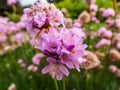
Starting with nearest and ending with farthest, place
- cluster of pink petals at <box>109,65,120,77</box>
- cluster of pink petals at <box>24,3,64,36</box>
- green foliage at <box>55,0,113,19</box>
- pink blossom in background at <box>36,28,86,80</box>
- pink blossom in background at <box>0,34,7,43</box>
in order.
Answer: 1. pink blossom in background at <box>36,28,86,80</box>
2. cluster of pink petals at <box>24,3,64,36</box>
3. cluster of pink petals at <box>109,65,120,77</box>
4. pink blossom in background at <box>0,34,7,43</box>
5. green foliage at <box>55,0,113,19</box>

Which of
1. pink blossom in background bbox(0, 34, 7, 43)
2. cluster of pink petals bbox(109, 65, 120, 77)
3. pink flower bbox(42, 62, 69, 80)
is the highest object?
pink flower bbox(42, 62, 69, 80)

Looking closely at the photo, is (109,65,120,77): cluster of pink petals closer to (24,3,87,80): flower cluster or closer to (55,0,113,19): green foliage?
(24,3,87,80): flower cluster

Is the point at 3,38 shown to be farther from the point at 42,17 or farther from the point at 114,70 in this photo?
the point at 42,17

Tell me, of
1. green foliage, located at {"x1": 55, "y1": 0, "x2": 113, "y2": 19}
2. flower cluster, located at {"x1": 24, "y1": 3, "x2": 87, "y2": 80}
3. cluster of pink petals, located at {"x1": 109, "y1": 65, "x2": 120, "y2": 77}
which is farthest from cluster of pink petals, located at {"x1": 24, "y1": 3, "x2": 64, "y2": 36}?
green foliage, located at {"x1": 55, "y1": 0, "x2": 113, "y2": 19}

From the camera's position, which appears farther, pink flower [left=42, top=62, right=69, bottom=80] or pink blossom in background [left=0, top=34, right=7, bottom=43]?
pink blossom in background [left=0, top=34, right=7, bottom=43]

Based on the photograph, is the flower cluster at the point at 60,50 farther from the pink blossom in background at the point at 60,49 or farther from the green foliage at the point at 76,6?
the green foliage at the point at 76,6

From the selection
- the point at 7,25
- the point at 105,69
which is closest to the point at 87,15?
the point at 105,69

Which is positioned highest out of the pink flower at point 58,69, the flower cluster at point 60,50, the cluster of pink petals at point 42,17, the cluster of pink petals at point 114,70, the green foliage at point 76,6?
the cluster of pink petals at point 42,17

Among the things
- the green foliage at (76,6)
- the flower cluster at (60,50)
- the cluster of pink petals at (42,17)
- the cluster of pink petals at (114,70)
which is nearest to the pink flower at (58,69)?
the flower cluster at (60,50)

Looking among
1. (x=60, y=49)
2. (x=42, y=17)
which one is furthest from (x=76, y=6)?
(x=60, y=49)
